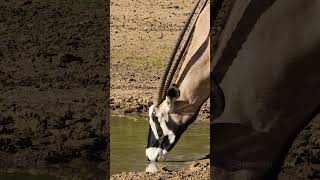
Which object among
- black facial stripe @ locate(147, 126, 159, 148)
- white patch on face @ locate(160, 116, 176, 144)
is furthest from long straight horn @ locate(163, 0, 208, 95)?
black facial stripe @ locate(147, 126, 159, 148)

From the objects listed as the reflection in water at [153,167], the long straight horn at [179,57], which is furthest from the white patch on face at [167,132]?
the reflection in water at [153,167]

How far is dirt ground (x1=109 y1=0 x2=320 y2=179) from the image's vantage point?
6.43 meters

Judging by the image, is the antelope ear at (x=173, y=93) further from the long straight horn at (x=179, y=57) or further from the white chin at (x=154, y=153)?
the white chin at (x=154, y=153)

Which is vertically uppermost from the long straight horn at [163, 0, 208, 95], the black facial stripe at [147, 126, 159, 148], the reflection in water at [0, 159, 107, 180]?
the long straight horn at [163, 0, 208, 95]

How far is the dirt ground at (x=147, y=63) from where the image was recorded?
21.1ft

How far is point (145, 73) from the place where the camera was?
1265 centimetres

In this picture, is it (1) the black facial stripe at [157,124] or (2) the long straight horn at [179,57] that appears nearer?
(2) the long straight horn at [179,57]

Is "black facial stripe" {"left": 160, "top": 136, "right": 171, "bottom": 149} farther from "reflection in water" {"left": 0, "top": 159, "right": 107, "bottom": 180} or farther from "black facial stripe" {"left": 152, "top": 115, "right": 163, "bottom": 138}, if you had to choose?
"reflection in water" {"left": 0, "top": 159, "right": 107, "bottom": 180}

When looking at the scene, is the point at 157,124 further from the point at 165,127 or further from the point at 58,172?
the point at 58,172

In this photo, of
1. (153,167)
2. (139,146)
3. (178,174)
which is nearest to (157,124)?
(178,174)

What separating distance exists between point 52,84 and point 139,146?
306 centimetres

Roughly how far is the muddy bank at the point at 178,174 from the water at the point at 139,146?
223mm

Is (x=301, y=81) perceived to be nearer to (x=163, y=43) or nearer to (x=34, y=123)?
(x=34, y=123)

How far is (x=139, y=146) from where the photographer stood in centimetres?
759
